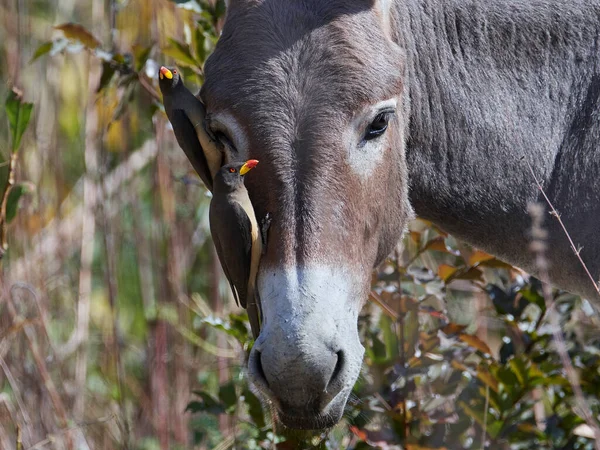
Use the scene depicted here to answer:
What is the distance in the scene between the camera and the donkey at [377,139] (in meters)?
1.95

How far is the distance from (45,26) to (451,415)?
449 cm

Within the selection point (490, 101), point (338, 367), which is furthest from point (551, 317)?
point (490, 101)

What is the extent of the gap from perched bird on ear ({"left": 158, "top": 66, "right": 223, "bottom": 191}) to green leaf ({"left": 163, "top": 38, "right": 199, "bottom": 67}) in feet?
1.97

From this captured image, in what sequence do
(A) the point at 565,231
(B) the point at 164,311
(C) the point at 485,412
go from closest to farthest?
(A) the point at 565,231 → (C) the point at 485,412 → (B) the point at 164,311

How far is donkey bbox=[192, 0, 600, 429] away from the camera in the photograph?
76.7 inches

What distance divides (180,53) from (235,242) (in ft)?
3.68

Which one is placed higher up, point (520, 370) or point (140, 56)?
point (140, 56)

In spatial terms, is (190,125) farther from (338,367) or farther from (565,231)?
(565,231)

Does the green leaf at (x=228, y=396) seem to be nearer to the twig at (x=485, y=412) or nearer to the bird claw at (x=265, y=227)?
the twig at (x=485, y=412)

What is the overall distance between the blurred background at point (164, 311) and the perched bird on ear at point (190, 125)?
65 centimetres

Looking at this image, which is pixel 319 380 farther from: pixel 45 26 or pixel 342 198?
pixel 45 26

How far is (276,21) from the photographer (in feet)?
7.02

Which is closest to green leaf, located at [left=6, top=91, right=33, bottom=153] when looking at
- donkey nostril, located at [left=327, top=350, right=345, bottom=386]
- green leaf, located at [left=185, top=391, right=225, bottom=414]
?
green leaf, located at [left=185, top=391, right=225, bottom=414]

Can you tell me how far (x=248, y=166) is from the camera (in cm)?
201
